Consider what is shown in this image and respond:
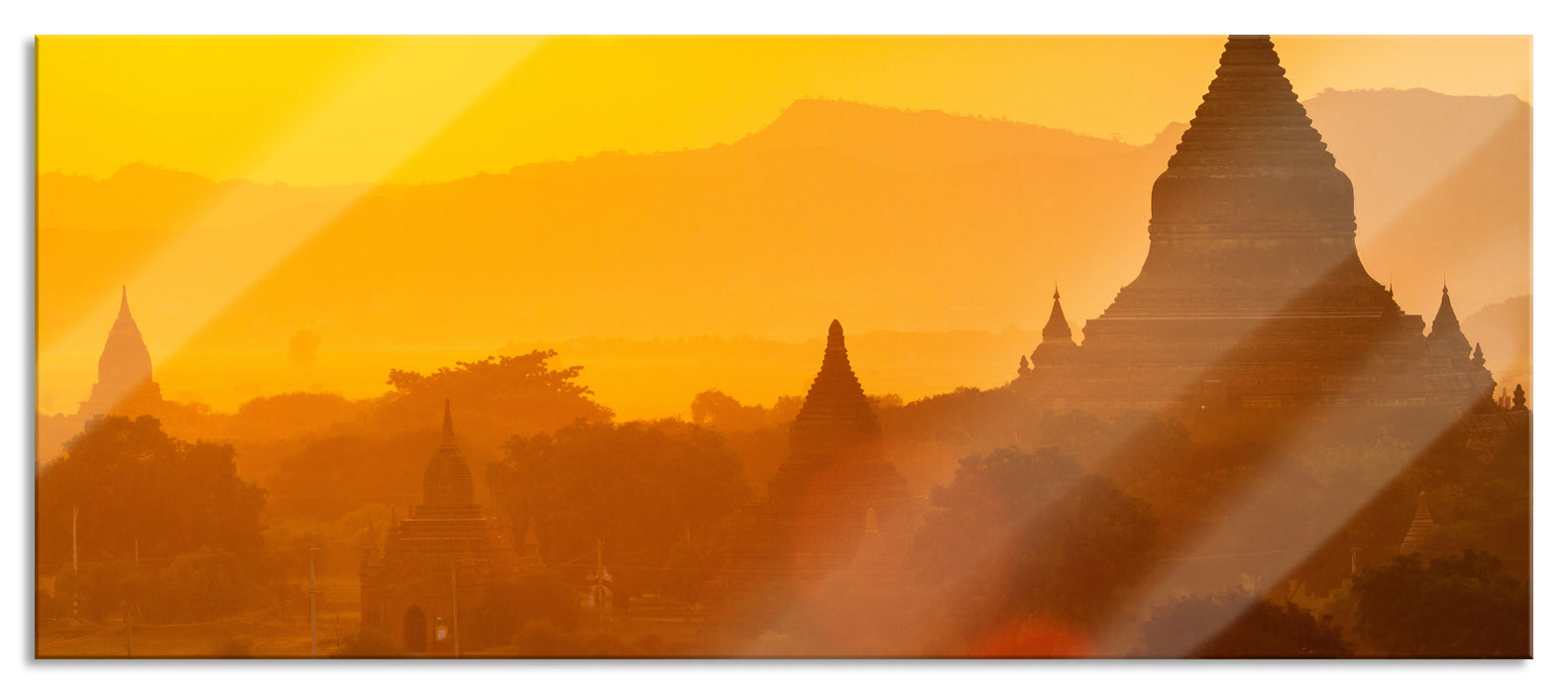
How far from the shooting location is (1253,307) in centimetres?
2673

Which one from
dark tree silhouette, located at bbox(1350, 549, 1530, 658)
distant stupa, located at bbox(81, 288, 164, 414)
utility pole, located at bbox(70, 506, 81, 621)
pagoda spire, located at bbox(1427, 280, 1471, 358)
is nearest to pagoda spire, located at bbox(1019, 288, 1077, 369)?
pagoda spire, located at bbox(1427, 280, 1471, 358)

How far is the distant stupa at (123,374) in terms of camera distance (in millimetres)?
19641

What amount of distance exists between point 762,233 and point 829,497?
2.65 m

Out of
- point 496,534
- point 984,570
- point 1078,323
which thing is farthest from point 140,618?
point 1078,323

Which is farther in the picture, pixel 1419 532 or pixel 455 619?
pixel 455 619

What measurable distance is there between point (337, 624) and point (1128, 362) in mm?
8873

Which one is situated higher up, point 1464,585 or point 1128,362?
point 1128,362

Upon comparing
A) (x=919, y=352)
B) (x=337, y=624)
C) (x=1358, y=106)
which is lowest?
(x=337, y=624)

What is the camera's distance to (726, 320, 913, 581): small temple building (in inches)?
840

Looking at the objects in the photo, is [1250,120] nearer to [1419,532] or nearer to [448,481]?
[1419,532]

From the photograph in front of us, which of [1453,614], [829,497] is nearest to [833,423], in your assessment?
[829,497]

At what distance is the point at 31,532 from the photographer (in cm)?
1906

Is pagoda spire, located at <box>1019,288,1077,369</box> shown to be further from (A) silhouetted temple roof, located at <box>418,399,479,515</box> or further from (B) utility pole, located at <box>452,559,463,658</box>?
(B) utility pole, located at <box>452,559,463,658</box>

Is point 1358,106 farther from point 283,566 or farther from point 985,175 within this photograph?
point 283,566
